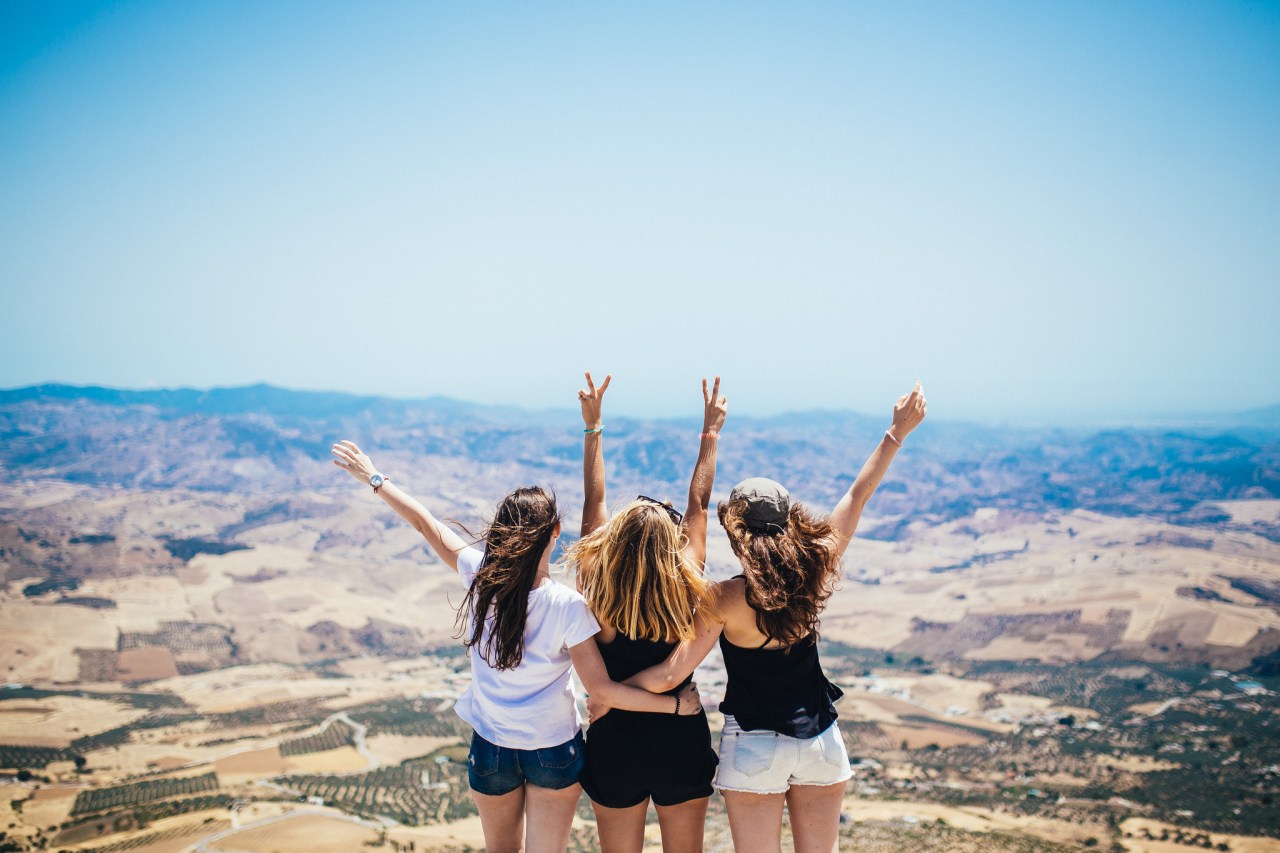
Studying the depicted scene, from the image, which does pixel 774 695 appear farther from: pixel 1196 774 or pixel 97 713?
pixel 97 713

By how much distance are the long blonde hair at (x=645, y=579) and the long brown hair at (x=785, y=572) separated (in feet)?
1.05

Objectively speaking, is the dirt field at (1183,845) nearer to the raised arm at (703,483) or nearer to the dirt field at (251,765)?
the raised arm at (703,483)

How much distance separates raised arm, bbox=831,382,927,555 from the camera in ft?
18.9

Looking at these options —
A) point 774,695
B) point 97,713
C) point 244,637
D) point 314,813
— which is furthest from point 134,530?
point 774,695

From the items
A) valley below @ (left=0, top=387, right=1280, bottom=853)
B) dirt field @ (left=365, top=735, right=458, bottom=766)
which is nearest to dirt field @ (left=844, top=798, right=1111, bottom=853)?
valley below @ (left=0, top=387, right=1280, bottom=853)

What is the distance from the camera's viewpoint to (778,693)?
5.04 m

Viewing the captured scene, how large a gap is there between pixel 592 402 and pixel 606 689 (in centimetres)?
243

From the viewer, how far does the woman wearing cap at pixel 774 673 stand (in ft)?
15.8

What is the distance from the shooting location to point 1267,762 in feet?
170

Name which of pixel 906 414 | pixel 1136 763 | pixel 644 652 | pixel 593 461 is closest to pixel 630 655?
pixel 644 652

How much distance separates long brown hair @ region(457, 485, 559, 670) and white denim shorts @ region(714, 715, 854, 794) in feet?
5.02

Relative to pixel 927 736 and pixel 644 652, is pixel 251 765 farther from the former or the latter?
pixel 644 652

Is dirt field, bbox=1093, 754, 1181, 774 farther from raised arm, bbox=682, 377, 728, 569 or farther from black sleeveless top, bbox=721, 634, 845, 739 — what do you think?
raised arm, bbox=682, 377, 728, 569

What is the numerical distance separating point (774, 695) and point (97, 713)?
84.7m
